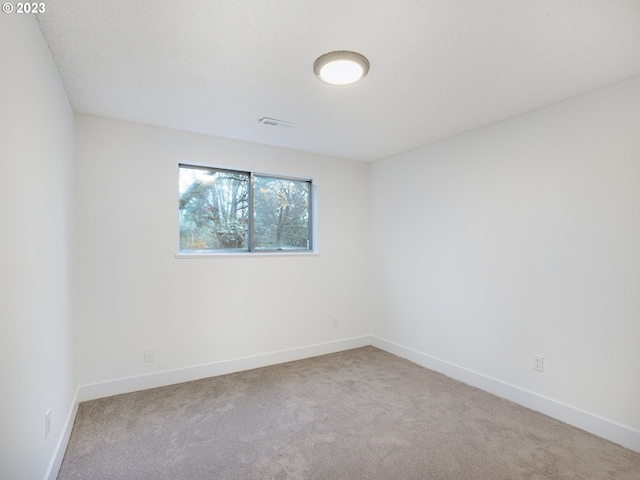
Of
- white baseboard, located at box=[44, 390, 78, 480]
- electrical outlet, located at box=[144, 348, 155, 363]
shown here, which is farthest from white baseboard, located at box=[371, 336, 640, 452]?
white baseboard, located at box=[44, 390, 78, 480]

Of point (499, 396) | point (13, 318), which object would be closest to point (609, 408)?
point (499, 396)

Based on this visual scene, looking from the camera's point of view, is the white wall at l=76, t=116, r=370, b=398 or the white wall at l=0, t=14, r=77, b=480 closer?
the white wall at l=0, t=14, r=77, b=480

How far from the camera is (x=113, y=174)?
290 centimetres

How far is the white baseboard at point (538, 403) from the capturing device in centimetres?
218

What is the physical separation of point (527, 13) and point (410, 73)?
681 mm

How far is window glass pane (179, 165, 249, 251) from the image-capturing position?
333 cm

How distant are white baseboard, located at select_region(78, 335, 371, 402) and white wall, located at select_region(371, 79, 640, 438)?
37.6 inches

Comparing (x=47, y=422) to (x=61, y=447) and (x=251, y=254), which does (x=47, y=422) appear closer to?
(x=61, y=447)

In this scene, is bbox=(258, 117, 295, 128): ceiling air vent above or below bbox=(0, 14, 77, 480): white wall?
above

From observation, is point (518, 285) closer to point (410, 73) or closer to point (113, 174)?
point (410, 73)

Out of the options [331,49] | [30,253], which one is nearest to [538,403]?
[331,49]

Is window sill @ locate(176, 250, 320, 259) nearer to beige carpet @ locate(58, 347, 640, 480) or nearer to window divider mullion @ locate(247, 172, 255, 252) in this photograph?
window divider mullion @ locate(247, 172, 255, 252)

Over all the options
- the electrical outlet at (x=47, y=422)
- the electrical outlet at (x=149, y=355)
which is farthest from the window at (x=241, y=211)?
the electrical outlet at (x=47, y=422)

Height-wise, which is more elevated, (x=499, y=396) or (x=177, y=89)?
(x=177, y=89)
